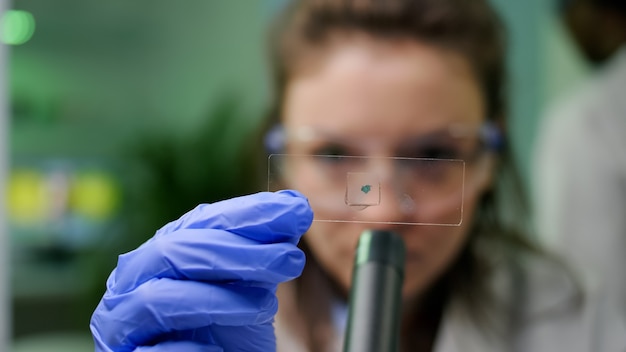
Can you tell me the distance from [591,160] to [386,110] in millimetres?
775

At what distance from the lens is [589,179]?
1530mm

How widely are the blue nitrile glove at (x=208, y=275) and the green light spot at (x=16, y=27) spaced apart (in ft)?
3.96

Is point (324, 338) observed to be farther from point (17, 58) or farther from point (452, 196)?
point (17, 58)

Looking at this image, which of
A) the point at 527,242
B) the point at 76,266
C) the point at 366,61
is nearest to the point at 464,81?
the point at 366,61

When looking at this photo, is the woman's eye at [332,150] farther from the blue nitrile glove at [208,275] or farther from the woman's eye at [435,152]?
the blue nitrile glove at [208,275]

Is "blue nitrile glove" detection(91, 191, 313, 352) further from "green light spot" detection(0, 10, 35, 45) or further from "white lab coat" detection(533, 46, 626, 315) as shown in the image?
"green light spot" detection(0, 10, 35, 45)

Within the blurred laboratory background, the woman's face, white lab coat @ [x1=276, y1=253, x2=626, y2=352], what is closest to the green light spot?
the blurred laboratory background

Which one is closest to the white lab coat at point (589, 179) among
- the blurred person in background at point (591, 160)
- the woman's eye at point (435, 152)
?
the blurred person in background at point (591, 160)

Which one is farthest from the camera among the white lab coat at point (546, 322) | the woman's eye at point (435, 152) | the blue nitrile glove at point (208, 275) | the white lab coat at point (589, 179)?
the white lab coat at point (589, 179)

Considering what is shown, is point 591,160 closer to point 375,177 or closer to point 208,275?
point 375,177

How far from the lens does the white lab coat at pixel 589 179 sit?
1.50m

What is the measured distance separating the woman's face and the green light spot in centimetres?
91

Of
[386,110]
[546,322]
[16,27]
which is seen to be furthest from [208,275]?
[16,27]

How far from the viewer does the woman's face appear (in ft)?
3.12
